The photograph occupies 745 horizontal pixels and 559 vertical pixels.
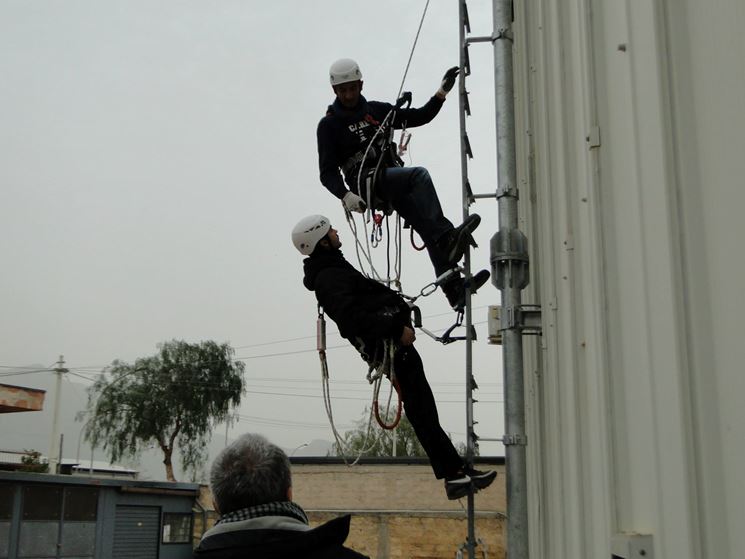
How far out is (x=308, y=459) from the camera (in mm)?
25844

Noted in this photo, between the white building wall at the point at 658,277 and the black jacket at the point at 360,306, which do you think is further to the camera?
the black jacket at the point at 360,306

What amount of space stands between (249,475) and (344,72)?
3.95 meters

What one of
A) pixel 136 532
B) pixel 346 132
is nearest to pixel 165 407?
pixel 136 532

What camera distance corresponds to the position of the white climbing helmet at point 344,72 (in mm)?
5781

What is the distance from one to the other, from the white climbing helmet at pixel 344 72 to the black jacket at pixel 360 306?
1.51 m

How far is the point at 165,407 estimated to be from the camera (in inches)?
1769

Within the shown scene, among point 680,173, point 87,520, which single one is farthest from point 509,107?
point 87,520

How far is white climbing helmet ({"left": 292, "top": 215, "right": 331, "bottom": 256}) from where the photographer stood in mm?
5070

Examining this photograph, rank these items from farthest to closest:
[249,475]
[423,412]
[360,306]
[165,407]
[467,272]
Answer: [165,407] → [360,306] → [423,412] → [467,272] → [249,475]

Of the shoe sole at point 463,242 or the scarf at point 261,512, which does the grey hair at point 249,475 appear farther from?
the shoe sole at point 463,242

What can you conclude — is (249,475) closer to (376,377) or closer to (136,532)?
(376,377)

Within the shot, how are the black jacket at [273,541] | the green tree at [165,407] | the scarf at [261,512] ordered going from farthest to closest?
the green tree at [165,407] < the scarf at [261,512] < the black jacket at [273,541]

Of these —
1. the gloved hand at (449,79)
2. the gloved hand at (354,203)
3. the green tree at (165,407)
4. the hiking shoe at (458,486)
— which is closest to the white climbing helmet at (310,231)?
the gloved hand at (354,203)

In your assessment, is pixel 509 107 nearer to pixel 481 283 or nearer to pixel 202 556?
pixel 481 283
